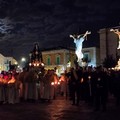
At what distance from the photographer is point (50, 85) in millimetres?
20203

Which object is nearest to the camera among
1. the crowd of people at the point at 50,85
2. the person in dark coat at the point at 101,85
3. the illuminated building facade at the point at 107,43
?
the person in dark coat at the point at 101,85

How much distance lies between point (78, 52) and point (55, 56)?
37.0m

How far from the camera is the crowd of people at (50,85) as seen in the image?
16511 mm

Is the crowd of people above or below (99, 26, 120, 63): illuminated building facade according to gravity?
below

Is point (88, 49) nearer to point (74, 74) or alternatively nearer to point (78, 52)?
point (78, 52)

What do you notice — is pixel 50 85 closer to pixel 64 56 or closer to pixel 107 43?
pixel 107 43

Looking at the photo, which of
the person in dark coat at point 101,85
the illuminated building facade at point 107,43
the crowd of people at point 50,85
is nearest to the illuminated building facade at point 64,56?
the illuminated building facade at point 107,43

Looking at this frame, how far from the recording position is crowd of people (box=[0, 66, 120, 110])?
1651cm

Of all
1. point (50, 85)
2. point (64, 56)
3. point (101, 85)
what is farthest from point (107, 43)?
point (101, 85)

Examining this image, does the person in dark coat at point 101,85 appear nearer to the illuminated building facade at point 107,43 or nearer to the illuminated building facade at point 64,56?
the illuminated building facade at point 107,43

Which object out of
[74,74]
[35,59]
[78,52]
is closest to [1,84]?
[74,74]

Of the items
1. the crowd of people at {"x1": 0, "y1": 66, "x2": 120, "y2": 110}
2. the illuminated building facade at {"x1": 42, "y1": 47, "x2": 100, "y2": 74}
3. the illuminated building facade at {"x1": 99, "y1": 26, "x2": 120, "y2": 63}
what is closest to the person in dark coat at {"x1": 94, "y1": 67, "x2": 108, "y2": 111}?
the crowd of people at {"x1": 0, "y1": 66, "x2": 120, "y2": 110}

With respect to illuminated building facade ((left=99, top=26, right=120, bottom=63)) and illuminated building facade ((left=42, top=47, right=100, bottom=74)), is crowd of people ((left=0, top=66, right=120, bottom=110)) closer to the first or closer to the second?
illuminated building facade ((left=99, top=26, right=120, bottom=63))

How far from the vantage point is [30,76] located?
19.5 m
